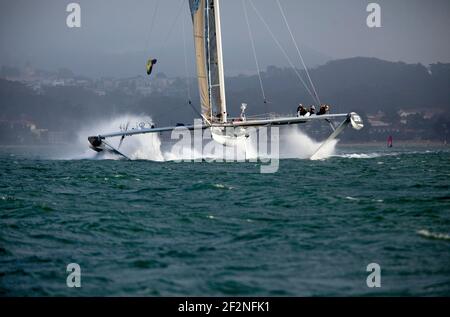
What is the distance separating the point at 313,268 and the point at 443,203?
34.7ft

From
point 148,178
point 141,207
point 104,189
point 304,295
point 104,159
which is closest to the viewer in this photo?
point 304,295

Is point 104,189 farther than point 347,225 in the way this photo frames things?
Yes

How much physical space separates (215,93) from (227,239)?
27334 millimetres

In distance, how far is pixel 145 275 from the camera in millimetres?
13727

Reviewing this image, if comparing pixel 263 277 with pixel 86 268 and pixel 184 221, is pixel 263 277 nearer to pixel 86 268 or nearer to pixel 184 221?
pixel 86 268

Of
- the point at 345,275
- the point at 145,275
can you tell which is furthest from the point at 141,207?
the point at 345,275

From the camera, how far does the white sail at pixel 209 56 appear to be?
42.0 metres

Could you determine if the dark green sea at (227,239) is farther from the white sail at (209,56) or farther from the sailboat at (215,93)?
the white sail at (209,56)

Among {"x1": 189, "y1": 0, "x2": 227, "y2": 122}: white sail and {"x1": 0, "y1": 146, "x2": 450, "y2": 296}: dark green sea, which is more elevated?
{"x1": 189, "y1": 0, "x2": 227, "y2": 122}: white sail

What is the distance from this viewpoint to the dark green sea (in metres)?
13.1

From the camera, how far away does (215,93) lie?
43.6 metres

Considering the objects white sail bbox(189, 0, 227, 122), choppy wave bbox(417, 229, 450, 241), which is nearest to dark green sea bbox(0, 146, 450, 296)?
choppy wave bbox(417, 229, 450, 241)

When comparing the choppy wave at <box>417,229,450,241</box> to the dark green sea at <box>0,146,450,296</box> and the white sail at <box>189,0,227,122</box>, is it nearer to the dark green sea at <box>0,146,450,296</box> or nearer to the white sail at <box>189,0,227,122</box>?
the dark green sea at <box>0,146,450,296</box>

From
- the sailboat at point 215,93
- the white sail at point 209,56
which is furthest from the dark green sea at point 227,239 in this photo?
the white sail at point 209,56
